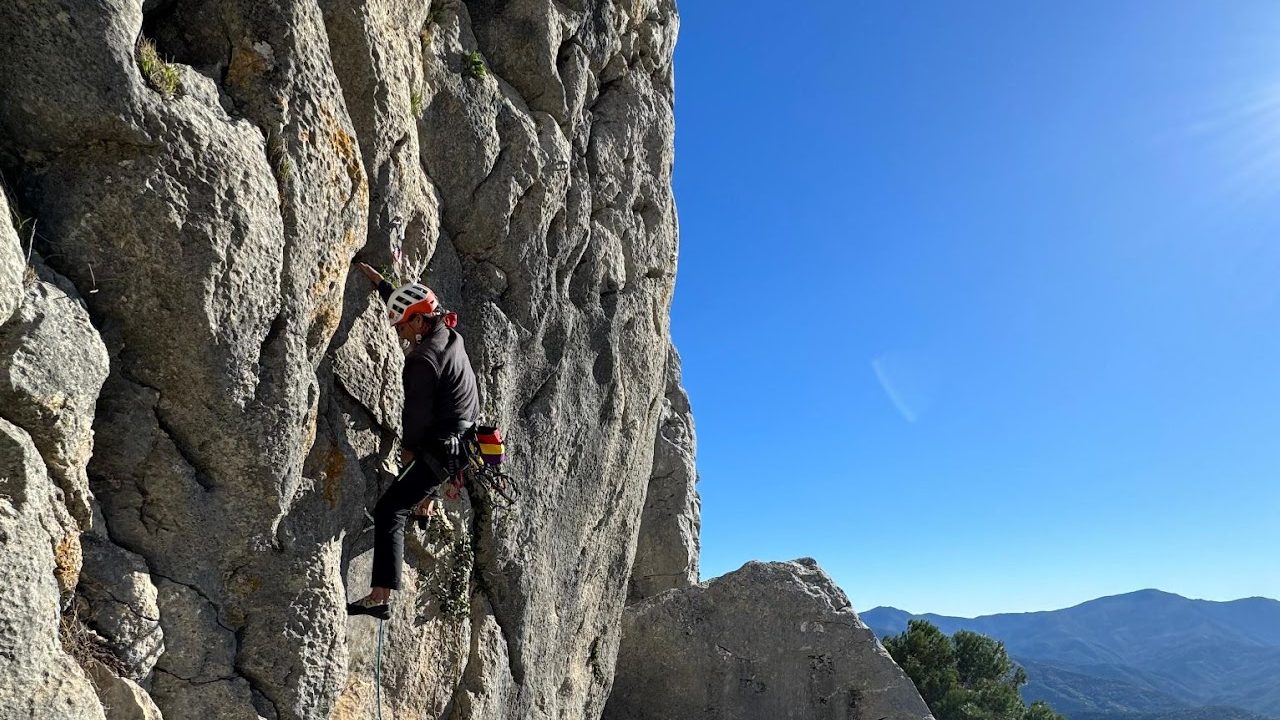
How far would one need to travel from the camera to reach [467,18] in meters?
11.3

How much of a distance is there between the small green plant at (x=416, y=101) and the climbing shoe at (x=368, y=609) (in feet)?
17.8

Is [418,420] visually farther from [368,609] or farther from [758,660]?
[758,660]

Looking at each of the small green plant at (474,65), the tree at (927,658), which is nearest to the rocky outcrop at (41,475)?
the small green plant at (474,65)

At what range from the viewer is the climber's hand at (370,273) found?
870 centimetres

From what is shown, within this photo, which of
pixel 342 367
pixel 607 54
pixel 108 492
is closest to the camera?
pixel 108 492

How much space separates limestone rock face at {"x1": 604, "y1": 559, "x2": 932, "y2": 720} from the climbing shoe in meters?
14.1

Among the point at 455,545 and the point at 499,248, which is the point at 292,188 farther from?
the point at 455,545

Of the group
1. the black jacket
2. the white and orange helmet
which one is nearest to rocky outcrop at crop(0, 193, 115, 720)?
the white and orange helmet

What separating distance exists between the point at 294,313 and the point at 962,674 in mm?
55501

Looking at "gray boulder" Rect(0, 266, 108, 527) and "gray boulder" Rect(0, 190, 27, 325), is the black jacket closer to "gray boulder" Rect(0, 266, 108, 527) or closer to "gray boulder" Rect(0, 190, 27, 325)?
"gray boulder" Rect(0, 266, 108, 527)

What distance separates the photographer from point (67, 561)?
5.72 metres

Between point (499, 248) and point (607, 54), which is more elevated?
point (607, 54)

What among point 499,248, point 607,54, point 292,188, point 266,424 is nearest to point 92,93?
point 292,188

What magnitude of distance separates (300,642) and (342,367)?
2.64 meters
